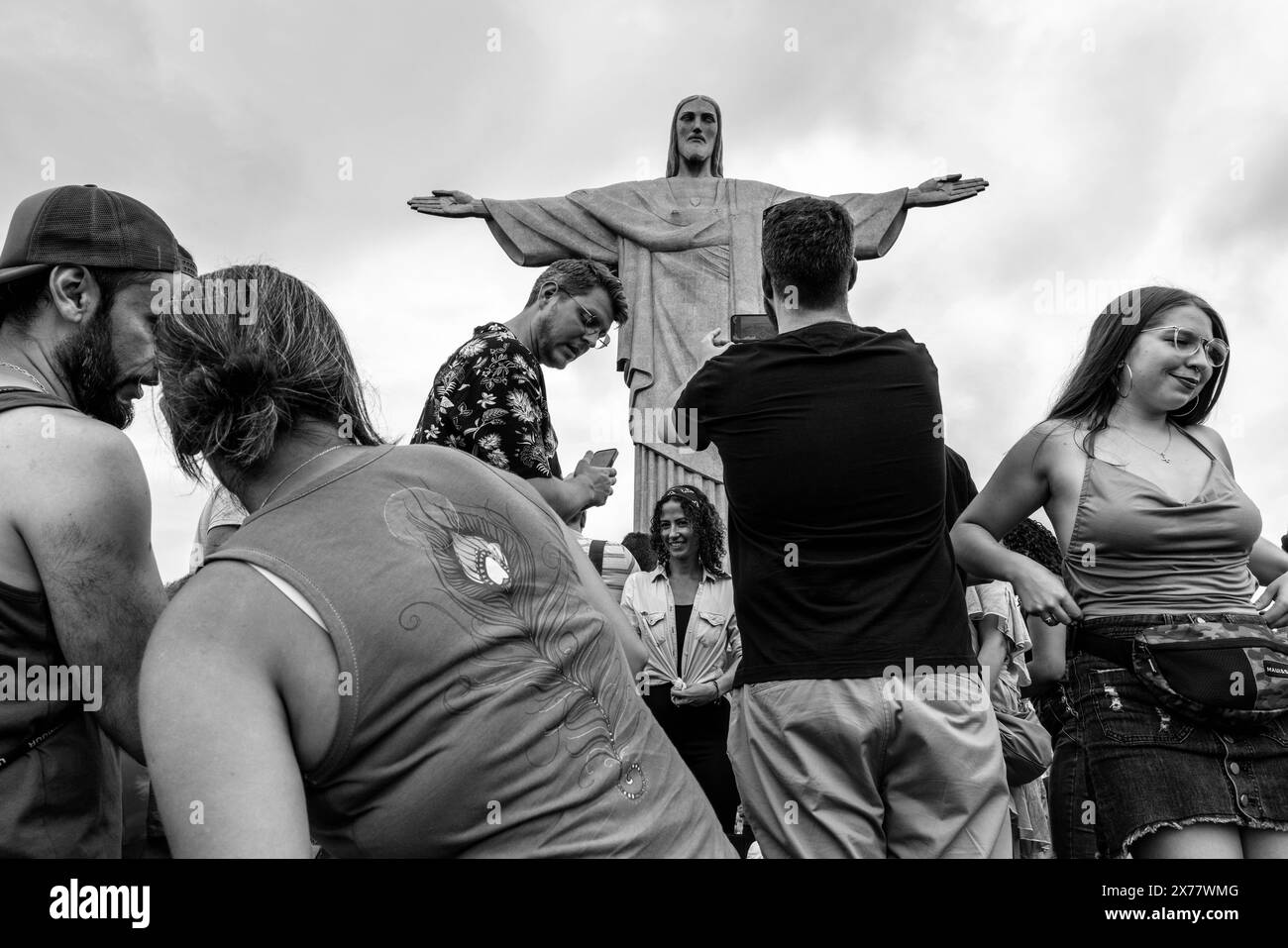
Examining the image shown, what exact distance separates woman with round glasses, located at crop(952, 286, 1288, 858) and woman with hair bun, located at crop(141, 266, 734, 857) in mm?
1213

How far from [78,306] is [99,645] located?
0.54 metres

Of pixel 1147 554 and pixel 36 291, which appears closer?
pixel 36 291

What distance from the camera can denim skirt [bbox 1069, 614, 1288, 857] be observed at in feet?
7.16

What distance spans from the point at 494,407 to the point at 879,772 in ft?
3.77

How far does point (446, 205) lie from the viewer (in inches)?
309

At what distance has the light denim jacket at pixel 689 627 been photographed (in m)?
4.17

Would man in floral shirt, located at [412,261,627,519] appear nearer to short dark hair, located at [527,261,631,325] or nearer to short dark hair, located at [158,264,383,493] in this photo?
short dark hair, located at [527,261,631,325]

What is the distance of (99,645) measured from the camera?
5.24 feet

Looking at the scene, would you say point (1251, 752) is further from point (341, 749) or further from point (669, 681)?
point (669, 681)

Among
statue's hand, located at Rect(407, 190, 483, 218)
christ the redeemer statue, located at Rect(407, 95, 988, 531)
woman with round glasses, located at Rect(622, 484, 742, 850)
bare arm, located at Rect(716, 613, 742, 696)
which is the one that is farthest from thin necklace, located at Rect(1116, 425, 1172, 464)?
statue's hand, located at Rect(407, 190, 483, 218)

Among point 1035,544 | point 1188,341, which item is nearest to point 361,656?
point 1188,341

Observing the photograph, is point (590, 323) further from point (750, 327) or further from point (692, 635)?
point (692, 635)

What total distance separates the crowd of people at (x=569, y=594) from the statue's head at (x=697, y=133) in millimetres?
5242
